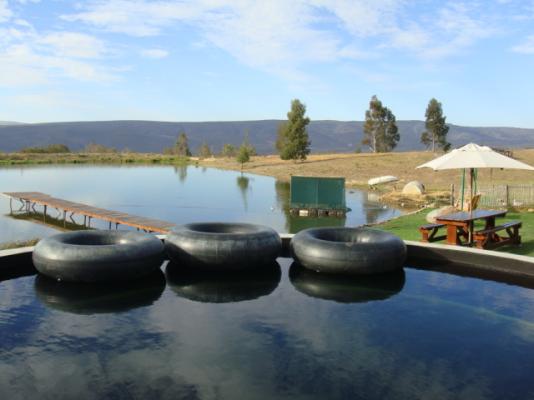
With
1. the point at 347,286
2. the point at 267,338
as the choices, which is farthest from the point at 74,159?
the point at 267,338

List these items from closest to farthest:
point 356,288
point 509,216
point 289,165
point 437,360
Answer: point 437,360
point 356,288
point 509,216
point 289,165

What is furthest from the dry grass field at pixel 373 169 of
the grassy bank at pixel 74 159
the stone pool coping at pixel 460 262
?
the stone pool coping at pixel 460 262

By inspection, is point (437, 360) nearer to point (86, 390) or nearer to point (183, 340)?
point (183, 340)

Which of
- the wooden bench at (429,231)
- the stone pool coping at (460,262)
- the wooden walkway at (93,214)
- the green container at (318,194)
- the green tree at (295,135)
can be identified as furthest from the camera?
the green tree at (295,135)

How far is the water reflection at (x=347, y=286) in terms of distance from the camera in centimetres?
864

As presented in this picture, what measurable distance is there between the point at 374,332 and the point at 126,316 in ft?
11.4

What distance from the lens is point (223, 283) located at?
360 inches

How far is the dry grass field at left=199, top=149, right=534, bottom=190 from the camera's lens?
143ft

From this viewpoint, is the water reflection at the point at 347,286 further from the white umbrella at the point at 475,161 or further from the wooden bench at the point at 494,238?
the white umbrella at the point at 475,161

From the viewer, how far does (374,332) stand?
711cm

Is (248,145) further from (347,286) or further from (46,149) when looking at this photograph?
(347,286)

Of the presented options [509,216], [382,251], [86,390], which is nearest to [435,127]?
[509,216]

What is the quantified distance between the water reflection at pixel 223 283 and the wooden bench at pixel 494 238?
5.05 meters

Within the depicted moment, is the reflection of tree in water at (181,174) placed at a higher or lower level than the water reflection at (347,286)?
lower
